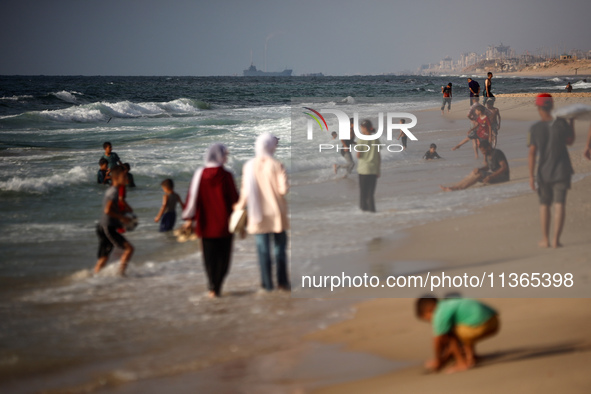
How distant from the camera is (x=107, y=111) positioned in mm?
35156

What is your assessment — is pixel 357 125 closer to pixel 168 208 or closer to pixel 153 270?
pixel 168 208

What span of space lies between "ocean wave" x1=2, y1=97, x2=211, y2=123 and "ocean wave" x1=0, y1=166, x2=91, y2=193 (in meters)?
18.3

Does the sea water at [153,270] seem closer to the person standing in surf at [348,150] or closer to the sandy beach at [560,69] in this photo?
the person standing in surf at [348,150]

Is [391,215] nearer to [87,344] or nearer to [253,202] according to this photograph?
[253,202]

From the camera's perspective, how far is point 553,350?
4.02 meters

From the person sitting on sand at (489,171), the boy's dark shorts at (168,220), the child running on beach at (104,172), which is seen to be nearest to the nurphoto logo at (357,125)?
the person sitting on sand at (489,171)

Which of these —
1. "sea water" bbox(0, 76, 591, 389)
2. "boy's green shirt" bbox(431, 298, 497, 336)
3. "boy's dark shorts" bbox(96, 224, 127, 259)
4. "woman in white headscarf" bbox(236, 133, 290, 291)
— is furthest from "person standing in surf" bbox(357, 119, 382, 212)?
"boy's green shirt" bbox(431, 298, 497, 336)

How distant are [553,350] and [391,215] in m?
3.75

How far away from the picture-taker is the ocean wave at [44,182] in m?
12.0

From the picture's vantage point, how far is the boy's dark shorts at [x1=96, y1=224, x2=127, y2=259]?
21.4ft

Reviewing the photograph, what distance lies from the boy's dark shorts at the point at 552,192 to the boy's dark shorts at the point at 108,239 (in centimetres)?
443

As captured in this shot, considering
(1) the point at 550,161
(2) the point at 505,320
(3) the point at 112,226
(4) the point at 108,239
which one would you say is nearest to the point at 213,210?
(3) the point at 112,226

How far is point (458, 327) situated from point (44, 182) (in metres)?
10.6

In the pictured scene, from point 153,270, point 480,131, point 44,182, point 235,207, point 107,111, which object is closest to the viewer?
point 235,207
